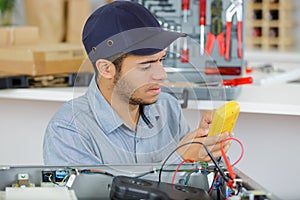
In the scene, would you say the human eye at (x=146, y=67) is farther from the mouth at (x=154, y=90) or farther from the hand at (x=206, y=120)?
the hand at (x=206, y=120)

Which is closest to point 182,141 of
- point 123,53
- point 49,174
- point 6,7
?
point 123,53

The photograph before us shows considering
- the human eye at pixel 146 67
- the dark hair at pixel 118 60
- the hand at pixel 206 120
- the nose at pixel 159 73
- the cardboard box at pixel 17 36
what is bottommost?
the hand at pixel 206 120

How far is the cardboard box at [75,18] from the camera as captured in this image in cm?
324

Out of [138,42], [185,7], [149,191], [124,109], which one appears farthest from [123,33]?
[185,7]

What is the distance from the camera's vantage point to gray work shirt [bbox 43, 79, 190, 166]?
1521 millimetres

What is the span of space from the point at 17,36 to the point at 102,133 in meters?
1.31

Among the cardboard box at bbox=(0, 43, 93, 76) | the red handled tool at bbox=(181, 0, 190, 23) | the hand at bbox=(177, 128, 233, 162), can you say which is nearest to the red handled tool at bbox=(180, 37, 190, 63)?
the hand at bbox=(177, 128, 233, 162)

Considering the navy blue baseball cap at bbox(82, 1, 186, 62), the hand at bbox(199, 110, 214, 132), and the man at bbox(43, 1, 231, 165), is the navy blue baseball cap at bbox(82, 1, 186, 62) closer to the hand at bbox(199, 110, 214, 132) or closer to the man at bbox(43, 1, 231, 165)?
the man at bbox(43, 1, 231, 165)

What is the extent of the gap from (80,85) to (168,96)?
0.69 feet

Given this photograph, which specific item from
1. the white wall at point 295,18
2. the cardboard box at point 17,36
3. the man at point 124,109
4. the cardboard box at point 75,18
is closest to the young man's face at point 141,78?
the man at point 124,109

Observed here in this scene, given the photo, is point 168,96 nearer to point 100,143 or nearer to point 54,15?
point 100,143

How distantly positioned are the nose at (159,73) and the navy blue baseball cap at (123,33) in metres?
0.04

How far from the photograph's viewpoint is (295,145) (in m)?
2.34

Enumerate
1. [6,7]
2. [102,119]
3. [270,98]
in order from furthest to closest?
1. [6,7]
2. [270,98]
3. [102,119]
